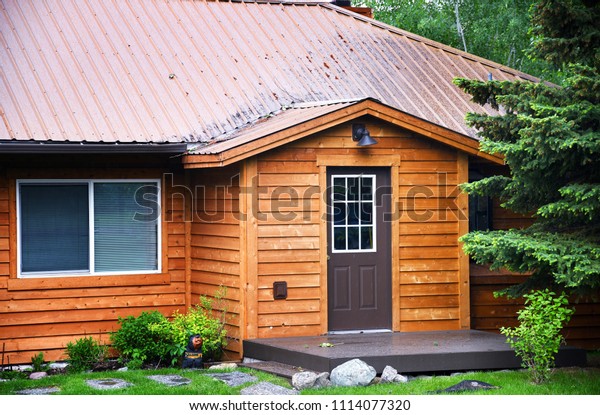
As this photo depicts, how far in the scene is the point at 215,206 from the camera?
12.8 metres

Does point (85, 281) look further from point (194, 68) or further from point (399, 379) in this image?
point (399, 379)

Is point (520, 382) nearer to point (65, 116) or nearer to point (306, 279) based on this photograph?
point (306, 279)

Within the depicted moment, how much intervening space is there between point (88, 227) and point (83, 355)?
5.54 feet

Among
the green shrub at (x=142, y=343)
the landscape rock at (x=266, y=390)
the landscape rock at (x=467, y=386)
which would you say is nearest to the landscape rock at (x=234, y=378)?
the landscape rock at (x=266, y=390)

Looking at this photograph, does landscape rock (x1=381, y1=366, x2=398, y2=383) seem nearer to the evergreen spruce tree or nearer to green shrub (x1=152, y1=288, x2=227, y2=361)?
the evergreen spruce tree

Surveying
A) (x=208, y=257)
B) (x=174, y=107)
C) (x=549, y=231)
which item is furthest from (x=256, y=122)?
(x=549, y=231)

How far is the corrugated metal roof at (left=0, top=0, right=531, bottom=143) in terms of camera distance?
41.9 ft

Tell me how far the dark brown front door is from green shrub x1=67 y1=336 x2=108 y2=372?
9.95 feet

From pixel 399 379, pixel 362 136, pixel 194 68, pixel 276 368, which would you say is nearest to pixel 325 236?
pixel 362 136

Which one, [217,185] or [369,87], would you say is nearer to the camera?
[217,185]

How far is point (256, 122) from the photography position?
44.0 ft

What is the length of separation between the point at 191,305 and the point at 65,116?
306cm

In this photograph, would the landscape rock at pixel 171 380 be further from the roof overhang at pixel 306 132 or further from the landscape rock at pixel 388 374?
the roof overhang at pixel 306 132
